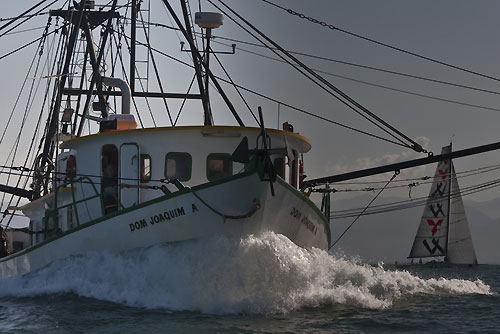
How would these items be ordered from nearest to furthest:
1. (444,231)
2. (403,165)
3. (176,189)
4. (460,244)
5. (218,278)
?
(218,278) → (176,189) → (403,165) → (460,244) → (444,231)

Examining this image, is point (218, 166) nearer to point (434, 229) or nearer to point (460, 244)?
point (460, 244)

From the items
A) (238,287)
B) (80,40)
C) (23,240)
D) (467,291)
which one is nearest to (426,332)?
(238,287)

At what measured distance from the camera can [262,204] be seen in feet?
63.1

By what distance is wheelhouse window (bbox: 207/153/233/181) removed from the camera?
69.7 ft

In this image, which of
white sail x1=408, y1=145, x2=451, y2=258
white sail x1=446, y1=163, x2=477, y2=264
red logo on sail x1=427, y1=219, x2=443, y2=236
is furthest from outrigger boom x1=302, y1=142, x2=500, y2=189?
red logo on sail x1=427, y1=219, x2=443, y2=236

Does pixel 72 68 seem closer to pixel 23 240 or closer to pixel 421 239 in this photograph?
pixel 23 240

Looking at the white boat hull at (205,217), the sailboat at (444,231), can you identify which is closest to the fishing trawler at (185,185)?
the white boat hull at (205,217)

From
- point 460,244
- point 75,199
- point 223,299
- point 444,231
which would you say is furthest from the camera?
point 444,231

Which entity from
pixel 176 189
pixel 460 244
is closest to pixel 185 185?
pixel 176 189

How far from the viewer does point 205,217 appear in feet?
63.4

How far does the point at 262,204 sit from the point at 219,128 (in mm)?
2722

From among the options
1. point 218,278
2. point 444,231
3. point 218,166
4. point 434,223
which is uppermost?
point 434,223

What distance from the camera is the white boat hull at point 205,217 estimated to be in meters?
19.1

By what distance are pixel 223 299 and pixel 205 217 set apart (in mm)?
1896
